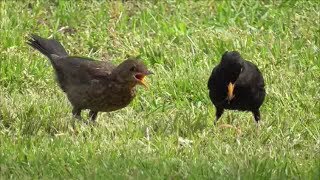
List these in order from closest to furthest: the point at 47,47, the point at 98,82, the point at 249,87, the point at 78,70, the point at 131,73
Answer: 1. the point at 131,73
2. the point at 98,82
3. the point at 249,87
4. the point at 78,70
5. the point at 47,47

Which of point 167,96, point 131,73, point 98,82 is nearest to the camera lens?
point 131,73

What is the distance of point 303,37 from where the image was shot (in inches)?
448

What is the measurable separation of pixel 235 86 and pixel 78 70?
4.58ft

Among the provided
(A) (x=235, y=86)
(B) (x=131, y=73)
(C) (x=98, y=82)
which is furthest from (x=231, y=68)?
(C) (x=98, y=82)

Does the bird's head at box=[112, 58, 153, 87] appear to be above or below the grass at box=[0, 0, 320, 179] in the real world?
above

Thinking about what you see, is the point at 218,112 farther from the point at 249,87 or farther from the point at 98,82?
the point at 98,82

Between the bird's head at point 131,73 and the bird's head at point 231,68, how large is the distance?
695mm

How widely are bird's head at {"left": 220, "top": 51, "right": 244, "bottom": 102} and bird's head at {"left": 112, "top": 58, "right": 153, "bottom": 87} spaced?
2.28ft

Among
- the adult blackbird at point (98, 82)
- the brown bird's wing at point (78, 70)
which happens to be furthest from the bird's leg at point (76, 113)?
the brown bird's wing at point (78, 70)

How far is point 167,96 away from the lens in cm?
1020

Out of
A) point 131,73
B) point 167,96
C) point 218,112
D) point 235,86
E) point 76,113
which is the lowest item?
point 167,96

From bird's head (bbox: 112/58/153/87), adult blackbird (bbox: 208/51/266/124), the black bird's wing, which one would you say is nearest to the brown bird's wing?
bird's head (bbox: 112/58/153/87)

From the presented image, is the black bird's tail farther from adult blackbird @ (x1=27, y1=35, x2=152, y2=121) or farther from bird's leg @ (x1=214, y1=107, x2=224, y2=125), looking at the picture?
bird's leg @ (x1=214, y1=107, x2=224, y2=125)

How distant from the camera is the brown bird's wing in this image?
9.20m
